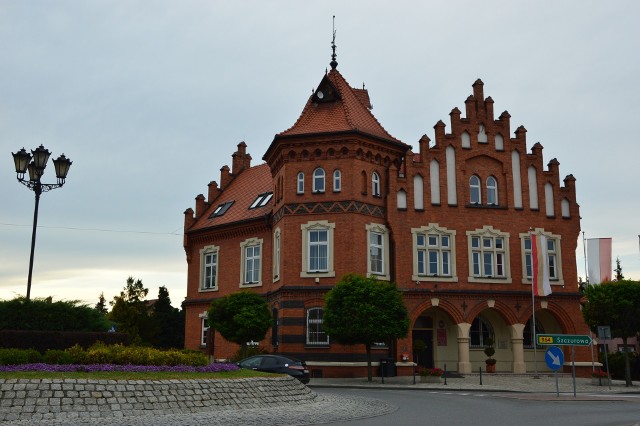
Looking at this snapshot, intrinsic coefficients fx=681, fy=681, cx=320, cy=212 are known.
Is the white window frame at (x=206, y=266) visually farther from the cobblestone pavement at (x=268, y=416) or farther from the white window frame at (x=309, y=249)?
the cobblestone pavement at (x=268, y=416)

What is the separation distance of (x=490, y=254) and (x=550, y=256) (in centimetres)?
373

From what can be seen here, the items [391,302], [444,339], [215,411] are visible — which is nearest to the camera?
[215,411]

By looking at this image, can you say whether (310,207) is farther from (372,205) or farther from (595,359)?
(595,359)

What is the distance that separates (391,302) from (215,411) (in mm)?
15371

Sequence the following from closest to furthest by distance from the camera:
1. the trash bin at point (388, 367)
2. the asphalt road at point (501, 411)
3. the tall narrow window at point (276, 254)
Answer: the asphalt road at point (501, 411)
the trash bin at point (388, 367)
the tall narrow window at point (276, 254)

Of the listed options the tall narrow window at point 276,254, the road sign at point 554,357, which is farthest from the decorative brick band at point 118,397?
the tall narrow window at point 276,254

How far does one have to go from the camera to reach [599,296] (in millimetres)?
30109

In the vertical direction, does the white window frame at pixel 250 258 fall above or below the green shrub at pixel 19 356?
above

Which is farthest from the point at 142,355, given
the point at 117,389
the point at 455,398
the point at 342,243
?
the point at 342,243

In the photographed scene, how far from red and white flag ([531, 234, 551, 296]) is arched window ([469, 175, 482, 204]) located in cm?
354

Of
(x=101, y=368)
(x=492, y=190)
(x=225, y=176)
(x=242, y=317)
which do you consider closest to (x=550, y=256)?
(x=492, y=190)

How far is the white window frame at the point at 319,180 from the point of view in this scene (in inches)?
1375

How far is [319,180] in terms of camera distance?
1380 inches

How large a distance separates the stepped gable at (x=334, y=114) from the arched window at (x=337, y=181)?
2147mm
